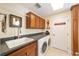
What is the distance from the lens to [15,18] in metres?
1.08

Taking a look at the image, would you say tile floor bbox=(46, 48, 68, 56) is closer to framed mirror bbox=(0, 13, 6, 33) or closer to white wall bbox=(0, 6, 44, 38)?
white wall bbox=(0, 6, 44, 38)

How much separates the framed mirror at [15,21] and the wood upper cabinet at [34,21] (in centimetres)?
11

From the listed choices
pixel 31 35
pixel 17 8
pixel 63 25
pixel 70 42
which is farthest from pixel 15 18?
pixel 70 42

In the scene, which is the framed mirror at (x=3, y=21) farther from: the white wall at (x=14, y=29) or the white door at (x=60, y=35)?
the white door at (x=60, y=35)

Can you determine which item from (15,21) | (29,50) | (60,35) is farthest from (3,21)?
(60,35)

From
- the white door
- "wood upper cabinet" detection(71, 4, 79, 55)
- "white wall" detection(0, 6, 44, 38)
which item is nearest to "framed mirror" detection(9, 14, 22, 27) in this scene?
"white wall" detection(0, 6, 44, 38)

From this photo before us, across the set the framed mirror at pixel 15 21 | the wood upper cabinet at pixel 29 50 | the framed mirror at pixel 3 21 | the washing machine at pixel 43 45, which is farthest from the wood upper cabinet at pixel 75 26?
the framed mirror at pixel 3 21

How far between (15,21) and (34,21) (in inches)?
10.4

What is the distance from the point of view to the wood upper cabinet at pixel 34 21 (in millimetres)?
1071

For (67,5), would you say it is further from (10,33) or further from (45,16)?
(10,33)

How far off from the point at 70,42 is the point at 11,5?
3.02 ft

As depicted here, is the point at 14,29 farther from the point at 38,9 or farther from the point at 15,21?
the point at 38,9

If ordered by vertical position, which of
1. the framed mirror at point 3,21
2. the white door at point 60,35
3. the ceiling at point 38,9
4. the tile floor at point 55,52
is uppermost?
the ceiling at point 38,9

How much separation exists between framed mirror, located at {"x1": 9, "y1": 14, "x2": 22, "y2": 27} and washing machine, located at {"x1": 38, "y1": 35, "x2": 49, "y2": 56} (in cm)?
37
